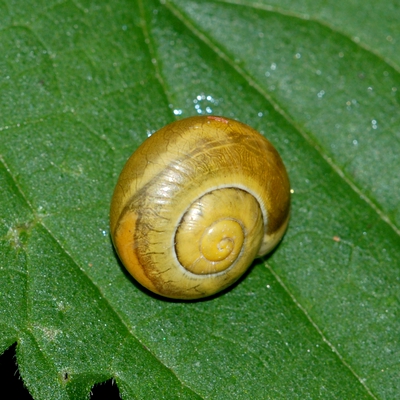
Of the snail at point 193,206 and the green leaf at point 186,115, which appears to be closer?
the snail at point 193,206

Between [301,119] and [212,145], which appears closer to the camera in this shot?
[212,145]

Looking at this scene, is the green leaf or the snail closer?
the snail

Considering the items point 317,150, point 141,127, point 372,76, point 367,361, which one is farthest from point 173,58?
point 367,361

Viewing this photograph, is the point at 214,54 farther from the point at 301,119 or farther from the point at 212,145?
the point at 212,145

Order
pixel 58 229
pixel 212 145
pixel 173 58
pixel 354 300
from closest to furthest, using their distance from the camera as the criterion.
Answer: pixel 212 145, pixel 58 229, pixel 354 300, pixel 173 58
